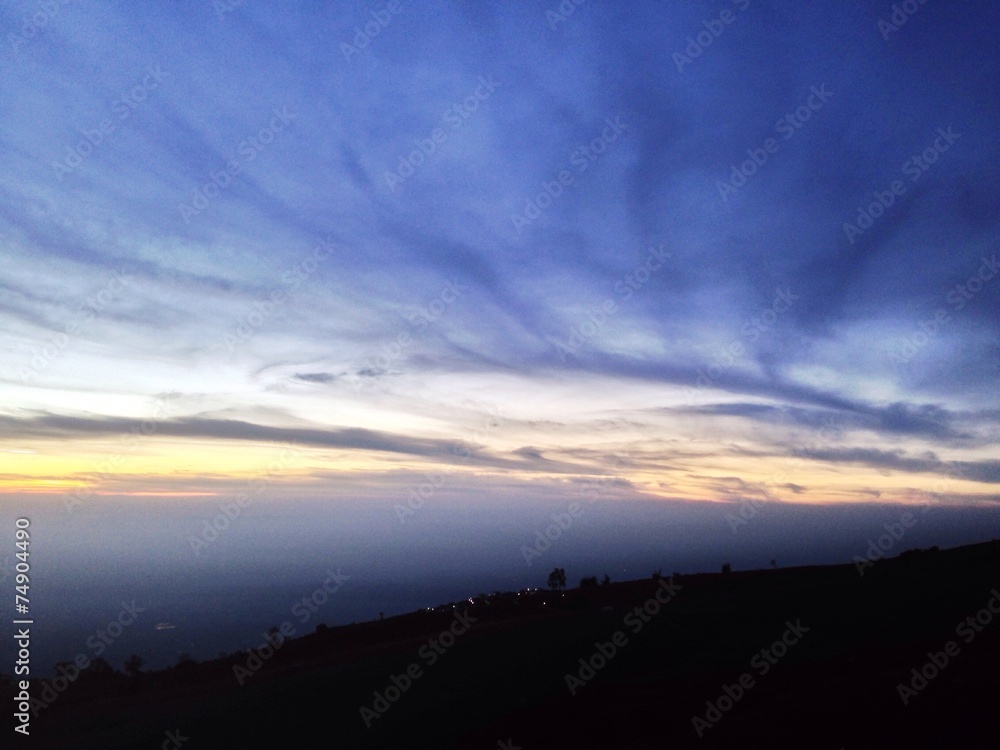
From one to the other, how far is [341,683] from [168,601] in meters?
109

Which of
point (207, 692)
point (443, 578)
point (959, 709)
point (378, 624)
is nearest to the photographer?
point (959, 709)

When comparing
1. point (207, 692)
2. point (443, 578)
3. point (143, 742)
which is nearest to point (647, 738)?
point (143, 742)

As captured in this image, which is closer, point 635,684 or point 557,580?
point 635,684

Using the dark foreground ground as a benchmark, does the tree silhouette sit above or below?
below

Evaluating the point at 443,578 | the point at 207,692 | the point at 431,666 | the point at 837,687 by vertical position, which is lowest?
the point at 443,578

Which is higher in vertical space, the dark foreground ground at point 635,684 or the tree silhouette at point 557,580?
the dark foreground ground at point 635,684

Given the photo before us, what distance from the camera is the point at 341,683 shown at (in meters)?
17.4

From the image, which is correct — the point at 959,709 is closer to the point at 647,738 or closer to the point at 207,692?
the point at 647,738

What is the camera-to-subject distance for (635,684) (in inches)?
542

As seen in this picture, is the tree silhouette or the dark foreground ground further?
the tree silhouette

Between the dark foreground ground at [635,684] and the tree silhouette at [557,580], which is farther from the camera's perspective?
the tree silhouette at [557,580]

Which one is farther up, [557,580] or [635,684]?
[635,684]

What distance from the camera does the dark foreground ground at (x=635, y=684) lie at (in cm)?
1074

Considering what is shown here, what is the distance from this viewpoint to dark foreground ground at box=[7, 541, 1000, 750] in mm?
10742
